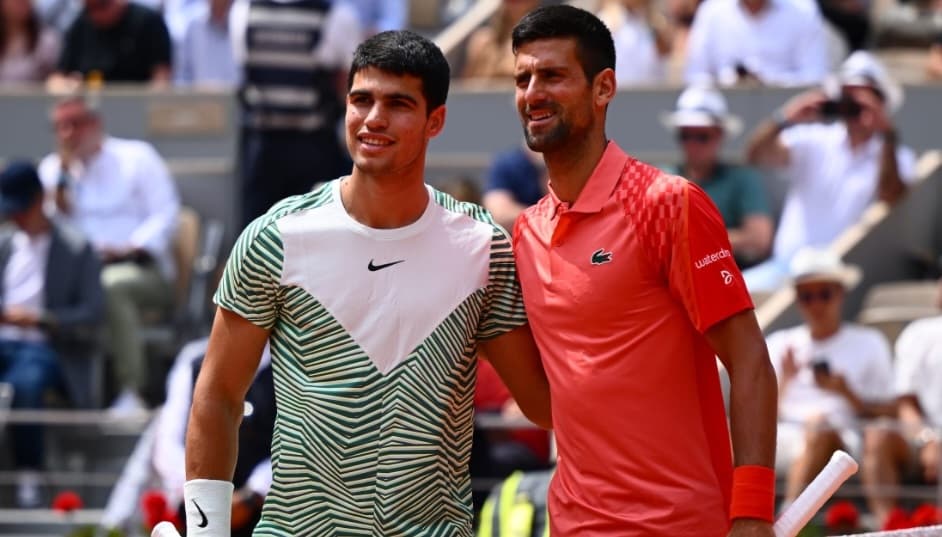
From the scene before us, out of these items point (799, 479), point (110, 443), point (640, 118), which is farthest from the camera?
point (640, 118)

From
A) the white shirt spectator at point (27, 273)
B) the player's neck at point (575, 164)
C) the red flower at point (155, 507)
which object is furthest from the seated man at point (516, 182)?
the player's neck at point (575, 164)

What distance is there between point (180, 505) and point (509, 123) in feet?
16.2

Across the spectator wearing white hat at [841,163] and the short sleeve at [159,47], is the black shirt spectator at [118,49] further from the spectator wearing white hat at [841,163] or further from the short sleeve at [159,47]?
the spectator wearing white hat at [841,163]

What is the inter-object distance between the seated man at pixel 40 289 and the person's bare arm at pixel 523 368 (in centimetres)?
→ 563

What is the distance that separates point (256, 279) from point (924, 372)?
5.19m

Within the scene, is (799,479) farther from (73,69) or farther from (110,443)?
(73,69)

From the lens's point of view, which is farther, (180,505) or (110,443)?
(110,443)

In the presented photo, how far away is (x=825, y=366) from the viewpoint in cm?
920

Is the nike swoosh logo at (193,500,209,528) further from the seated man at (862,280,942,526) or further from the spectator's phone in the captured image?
the spectator's phone

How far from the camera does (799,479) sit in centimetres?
859

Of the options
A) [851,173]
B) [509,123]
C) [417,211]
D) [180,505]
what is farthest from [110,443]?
[417,211]

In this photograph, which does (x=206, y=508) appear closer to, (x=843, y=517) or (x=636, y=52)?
(x=843, y=517)

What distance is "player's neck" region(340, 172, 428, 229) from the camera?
4715mm

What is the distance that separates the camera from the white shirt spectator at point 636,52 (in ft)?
39.9
